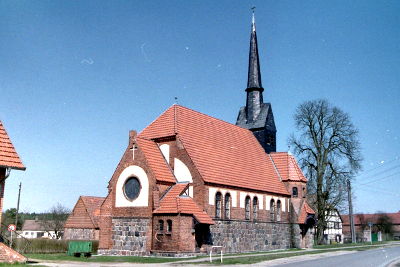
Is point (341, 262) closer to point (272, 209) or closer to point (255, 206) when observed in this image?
point (255, 206)

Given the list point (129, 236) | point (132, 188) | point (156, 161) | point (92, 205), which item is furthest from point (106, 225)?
point (92, 205)

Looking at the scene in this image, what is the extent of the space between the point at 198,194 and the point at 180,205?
2822mm

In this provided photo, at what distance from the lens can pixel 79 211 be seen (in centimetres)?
5094

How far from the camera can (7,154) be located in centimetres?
1961

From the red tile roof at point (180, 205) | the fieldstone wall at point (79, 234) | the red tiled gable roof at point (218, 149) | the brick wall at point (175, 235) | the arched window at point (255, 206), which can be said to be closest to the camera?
the brick wall at point (175, 235)

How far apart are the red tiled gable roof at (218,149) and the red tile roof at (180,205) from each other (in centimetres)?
216

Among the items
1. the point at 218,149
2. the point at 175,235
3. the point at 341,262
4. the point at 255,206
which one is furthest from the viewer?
the point at 255,206

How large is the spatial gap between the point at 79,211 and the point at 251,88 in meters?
25.0

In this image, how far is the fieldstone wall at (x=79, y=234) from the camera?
48.1 metres

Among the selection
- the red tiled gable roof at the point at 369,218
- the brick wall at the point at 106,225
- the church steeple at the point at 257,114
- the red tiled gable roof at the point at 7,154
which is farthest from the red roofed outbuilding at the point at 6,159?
the red tiled gable roof at the point at 369,218

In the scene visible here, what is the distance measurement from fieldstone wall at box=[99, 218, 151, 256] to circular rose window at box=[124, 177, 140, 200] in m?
1.60

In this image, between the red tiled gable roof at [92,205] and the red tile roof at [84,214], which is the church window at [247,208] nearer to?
the red tiled gable roof at [92,205]

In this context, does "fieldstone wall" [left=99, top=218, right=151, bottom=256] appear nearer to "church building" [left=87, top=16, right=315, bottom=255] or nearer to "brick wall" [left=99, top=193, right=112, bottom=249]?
"church building" [left=87, top=16, right=315, bottom=255]

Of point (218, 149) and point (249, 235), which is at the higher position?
point (218, 149)
